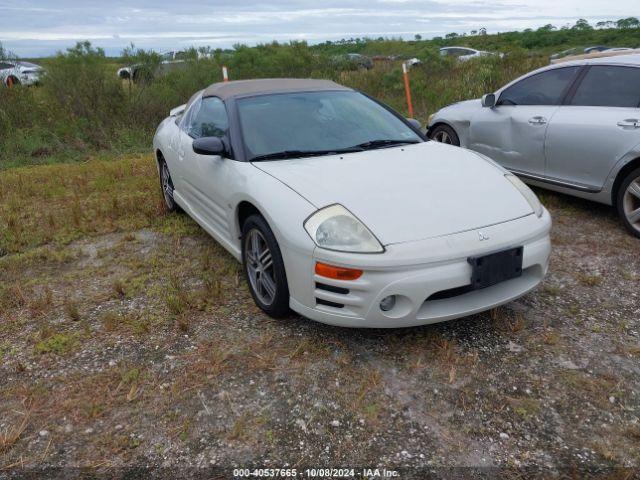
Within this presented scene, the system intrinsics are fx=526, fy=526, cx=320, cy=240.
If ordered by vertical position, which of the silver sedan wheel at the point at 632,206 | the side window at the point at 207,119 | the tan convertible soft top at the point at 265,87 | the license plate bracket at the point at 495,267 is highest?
the tan convertible soft top at the point at 265,87

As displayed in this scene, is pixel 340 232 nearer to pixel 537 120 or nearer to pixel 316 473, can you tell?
pixel 316 473

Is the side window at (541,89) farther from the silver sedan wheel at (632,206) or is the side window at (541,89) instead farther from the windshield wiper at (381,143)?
the windshield wiper at (381,143)

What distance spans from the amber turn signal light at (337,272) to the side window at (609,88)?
3.16m

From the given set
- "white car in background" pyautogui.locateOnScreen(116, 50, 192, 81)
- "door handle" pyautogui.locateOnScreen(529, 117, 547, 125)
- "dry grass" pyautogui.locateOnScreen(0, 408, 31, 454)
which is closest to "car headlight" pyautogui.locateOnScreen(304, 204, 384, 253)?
"dry grass" pyautogui.locateOnScreen(0, 408, 31, 454)

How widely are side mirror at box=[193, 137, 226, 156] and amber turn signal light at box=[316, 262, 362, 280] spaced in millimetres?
1312

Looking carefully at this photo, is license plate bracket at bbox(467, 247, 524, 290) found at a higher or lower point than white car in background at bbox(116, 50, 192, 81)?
lower

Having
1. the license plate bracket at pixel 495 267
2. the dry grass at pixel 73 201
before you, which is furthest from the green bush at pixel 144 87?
the license plate bracket at pixel 495 267

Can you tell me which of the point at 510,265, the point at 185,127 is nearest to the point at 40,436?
the point at 510,265

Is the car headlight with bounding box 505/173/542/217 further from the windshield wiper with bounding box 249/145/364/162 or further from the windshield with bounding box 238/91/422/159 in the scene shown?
the windshield wiper with bounding box 249/145/364/162

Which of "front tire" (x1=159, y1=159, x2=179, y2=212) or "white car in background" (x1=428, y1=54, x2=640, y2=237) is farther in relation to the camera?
"front tire" (x1=159, y1=159, x2=179, y2=212)

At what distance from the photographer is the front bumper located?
2.64 meters

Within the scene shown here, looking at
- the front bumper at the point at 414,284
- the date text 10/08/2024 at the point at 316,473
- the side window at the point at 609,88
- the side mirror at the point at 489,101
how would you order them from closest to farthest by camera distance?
1. the date text 10/08/2024 at the point at 316,473
2. the front bumper at the point at 414,284
3. the side window at the point at 609,88
4. the side mirror at the point at 489,101

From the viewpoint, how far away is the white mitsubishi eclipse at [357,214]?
269 centimetres

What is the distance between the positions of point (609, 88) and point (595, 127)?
1.37 feet
